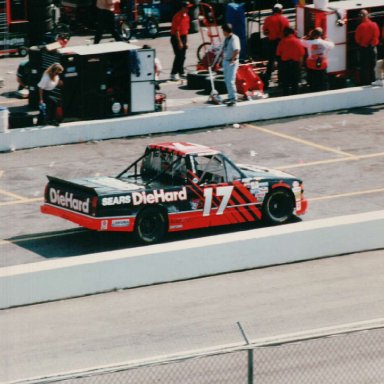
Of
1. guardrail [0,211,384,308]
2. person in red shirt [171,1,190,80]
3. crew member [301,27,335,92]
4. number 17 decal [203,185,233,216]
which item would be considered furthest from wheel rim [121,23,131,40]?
guardrail [0,211,384,308]

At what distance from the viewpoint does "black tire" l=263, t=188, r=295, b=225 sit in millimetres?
19422

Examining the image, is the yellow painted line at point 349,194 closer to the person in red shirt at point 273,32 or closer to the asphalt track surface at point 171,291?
the asphalt track surface at point 171,291

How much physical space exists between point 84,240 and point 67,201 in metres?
1.00

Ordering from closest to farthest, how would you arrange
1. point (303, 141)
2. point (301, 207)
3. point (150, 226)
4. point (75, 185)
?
1. point (75, 185)
2. point (150, 226)
3. point (301, 207)
4. point (303, 141)

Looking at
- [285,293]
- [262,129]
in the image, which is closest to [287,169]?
[262,129]

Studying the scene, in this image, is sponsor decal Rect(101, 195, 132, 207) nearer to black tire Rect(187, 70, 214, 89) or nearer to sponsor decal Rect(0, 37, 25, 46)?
black tire Rect(187, 70, 214, 89)

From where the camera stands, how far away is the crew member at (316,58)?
28.5 metres

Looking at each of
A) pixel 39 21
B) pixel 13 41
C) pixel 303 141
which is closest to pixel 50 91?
pixel 303 141

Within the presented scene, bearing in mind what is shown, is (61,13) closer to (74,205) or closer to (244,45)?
(244,45)

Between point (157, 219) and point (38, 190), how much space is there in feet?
13.6

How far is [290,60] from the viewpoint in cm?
2798

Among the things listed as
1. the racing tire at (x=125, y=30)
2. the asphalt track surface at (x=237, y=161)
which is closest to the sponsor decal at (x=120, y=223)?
the asphalt track surface at (x=237, y=161)

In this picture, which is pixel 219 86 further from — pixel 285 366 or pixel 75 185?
pixel 285 366

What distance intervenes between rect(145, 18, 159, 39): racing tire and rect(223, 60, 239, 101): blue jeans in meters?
9.33
